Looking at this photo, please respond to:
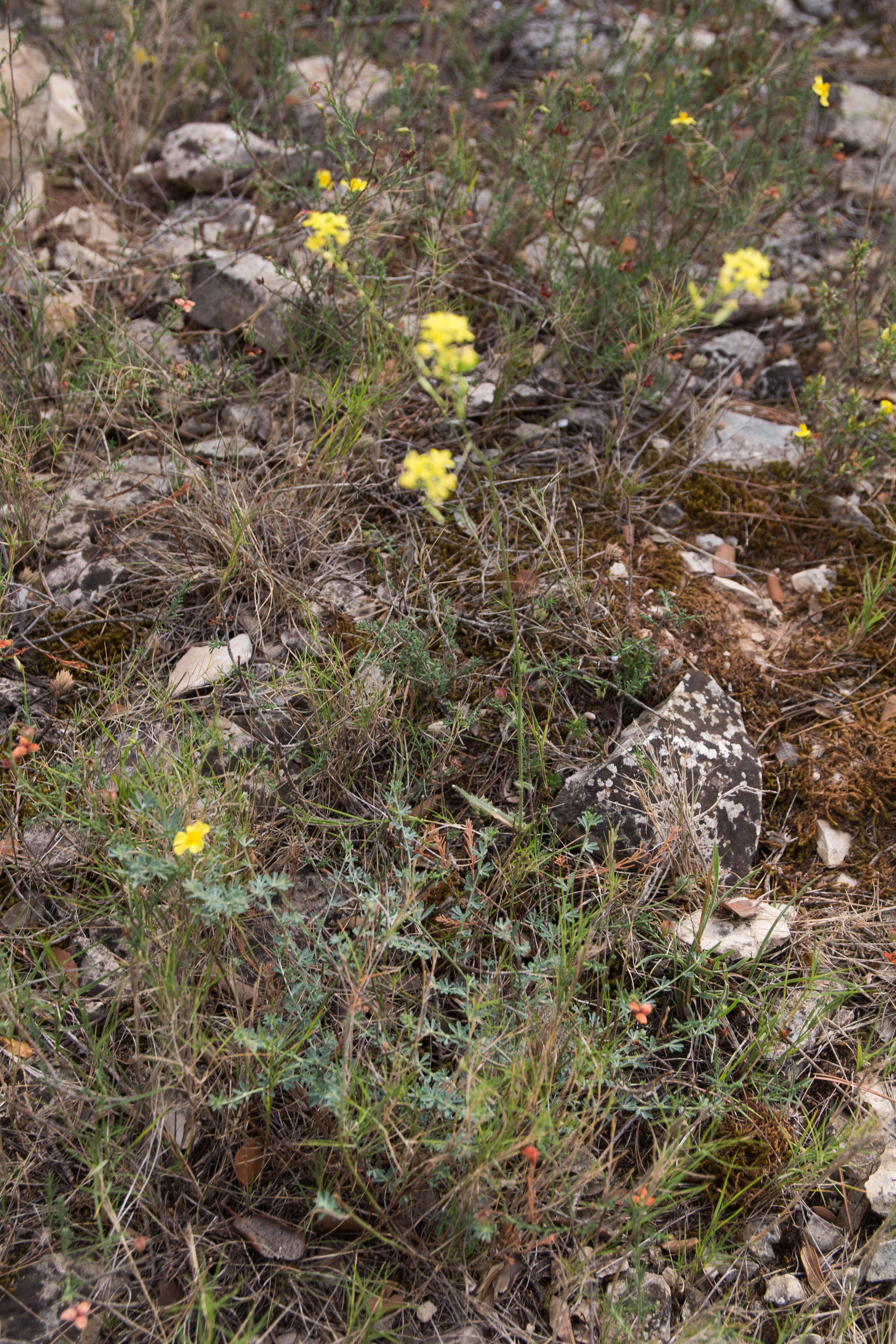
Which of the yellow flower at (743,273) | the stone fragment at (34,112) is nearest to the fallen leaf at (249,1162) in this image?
the yellow flower at (743,273)

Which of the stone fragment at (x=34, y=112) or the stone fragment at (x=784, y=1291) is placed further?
the stone fragment at (x=34, y=112)

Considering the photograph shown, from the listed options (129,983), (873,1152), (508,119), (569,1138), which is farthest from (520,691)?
(508,119)

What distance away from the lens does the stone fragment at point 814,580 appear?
9.16ft

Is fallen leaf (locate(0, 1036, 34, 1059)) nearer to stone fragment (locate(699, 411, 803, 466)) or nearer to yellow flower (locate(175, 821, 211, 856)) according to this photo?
yellow flower (locate(175, 821, 211, 856))

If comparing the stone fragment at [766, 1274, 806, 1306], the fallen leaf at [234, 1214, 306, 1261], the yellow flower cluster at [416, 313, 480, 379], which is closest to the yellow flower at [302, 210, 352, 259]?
the yellow flower cluster at [416, 313, 480, 379]

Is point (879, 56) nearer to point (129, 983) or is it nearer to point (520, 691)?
point (520, 691)

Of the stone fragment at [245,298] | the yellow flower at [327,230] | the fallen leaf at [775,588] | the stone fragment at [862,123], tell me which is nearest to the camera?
the yellow flower at [327,230]

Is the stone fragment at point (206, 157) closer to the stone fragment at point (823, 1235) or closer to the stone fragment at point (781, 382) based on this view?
Result: the stone fragment at point (781, 382)

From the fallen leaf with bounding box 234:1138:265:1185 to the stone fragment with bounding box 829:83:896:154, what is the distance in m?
4.99

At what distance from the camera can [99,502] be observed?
272cm

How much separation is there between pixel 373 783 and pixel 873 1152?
4.76 ft

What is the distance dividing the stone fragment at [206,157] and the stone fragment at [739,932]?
135 inches

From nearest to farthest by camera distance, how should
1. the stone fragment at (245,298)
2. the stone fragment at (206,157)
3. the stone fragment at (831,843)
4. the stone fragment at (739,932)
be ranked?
the stone fragment at (739,932), the stone fragment at (831,843), the stone fragment at (245,298), the stone fragment at (206,157)

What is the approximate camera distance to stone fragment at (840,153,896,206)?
13.1 ft
